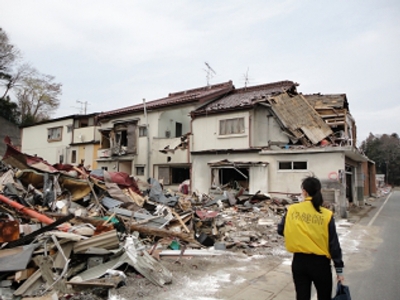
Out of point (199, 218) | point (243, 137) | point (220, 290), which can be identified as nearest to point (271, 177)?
point (243, 137)

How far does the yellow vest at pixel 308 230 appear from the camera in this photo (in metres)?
2.78

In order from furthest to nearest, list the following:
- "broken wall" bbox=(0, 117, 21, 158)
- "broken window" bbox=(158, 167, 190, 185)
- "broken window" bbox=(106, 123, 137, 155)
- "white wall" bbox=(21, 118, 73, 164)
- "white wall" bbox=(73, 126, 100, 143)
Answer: "broken wall" bbox=(0, 117, 21, 158), "white wall" bbox=(21, 118, 73, 164), "white wall" bbox=(73, 126, 100, 143), "broken window" bbox=(106, 123, 137, 155), "broken window" bbox=(158, 167, 190, 185)

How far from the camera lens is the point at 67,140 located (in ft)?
87.5

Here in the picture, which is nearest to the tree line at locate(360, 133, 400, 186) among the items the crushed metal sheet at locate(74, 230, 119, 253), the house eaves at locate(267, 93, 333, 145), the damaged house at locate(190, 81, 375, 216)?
the damaged house at locate(190, 81, 375, 216)

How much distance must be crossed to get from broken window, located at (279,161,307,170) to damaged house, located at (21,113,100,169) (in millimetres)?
16493

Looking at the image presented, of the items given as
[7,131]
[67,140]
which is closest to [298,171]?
[67,140]

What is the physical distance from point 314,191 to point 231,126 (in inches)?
554

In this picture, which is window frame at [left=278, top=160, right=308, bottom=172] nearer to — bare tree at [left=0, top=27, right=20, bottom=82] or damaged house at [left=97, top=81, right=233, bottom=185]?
damaged house at [left=97, top=81, right=233, bottom=185]

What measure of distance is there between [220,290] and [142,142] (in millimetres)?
17288

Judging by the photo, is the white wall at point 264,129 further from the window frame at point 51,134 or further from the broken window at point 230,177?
the window frame at point 51,134

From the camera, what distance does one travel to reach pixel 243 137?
16250 mm

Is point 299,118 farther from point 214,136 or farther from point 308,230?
point 308,230

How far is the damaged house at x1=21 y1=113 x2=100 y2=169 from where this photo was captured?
2523cm

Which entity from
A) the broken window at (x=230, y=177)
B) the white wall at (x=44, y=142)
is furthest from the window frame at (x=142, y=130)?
the white wall at (x=44, y=142)
